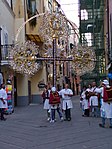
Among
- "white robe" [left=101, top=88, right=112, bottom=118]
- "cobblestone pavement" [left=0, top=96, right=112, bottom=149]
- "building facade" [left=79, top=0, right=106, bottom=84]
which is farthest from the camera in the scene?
"building facade" [left=79, top=0, right=106, bottom=84]

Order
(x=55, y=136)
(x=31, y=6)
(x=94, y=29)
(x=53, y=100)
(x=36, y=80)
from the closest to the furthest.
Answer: (x=55, y=136)
(x=53, y=100)
(x=31, y=6)
(x=36, y=80)
(x=94, y=29)

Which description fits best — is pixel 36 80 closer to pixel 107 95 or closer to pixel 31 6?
pixel 31 6

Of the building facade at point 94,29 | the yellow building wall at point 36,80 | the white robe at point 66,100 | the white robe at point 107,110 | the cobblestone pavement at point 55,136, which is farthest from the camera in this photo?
the building facade at point 94,29

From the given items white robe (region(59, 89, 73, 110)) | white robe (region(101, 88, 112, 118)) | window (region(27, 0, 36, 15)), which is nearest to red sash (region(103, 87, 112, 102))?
white robe (region(101, 88, 112, 118))

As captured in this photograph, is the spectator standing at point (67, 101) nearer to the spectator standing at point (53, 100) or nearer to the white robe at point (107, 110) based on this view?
the spectator standing at point (53, 100)

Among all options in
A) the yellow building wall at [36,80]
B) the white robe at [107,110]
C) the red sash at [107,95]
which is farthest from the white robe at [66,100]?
the yellow building wall at [36,80]

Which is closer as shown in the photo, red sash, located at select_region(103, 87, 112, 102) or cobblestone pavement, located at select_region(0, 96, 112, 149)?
cobblestone pavement, located at select_region(0, 96, 112, 149)

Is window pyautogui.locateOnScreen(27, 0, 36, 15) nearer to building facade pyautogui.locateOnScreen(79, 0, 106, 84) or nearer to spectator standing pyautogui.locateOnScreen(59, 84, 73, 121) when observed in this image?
building facade pyautogui.locateOnScreen(79, 0, 106, 84)

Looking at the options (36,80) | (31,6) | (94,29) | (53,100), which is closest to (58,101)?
(53,100)

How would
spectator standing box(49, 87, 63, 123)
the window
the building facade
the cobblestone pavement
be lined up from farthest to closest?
1. the building facade
2. the window
3. spectator standing box(49, 87, 63, 123)
4. the cobblestone pavement

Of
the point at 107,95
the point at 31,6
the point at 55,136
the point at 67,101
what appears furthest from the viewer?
the point at 31,6

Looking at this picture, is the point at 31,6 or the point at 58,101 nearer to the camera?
the point at 58,101

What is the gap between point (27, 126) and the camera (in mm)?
14852

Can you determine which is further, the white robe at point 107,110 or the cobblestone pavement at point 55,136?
the white robe at point 107,110
